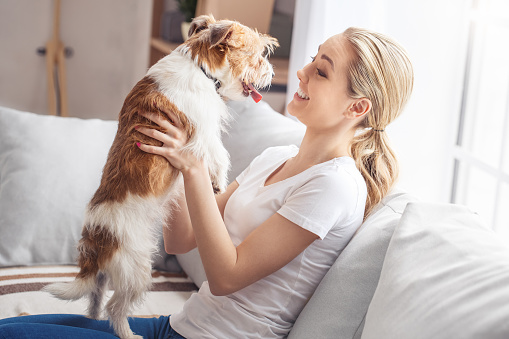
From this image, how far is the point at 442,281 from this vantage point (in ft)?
3.09

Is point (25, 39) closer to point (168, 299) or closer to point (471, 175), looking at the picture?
point (168, 299)

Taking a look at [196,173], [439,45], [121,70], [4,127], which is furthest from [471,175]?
[121,70]

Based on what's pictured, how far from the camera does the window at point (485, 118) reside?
6.59 ft

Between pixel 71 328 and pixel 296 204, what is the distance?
586mm

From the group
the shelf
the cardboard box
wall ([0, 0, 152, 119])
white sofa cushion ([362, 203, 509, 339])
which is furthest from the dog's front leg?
wall ([0, 0, 152, 119])

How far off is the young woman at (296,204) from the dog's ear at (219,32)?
203mm

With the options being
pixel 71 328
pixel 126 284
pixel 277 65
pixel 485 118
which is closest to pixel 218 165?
pixel 126 284

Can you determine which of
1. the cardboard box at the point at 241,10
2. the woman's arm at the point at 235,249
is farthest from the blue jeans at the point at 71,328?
the cardboard box at the point at 241,10

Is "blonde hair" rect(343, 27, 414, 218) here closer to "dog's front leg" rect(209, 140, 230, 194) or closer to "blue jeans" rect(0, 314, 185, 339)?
"dog's front leg" rect(209, 140, 230, 194)

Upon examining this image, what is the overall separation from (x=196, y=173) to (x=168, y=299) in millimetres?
800

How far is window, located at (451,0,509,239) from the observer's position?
201 centimetres

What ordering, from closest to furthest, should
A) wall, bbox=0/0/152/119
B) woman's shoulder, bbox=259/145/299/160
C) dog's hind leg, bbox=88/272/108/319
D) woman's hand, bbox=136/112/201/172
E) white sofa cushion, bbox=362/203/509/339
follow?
white sofa cushion, bbox=362/203/509/339 < woman's hand, bbox=136/112/201/172 < dog's hind leg, bbox=88/272/108/319 < woman's shoulder, bbox=259/145/299/160 < wall, bbox=0/0/152/119

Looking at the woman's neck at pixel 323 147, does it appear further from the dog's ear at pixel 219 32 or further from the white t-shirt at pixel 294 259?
the dog's ear at pixel 219 32

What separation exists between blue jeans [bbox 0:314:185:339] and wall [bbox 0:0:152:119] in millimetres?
2815
